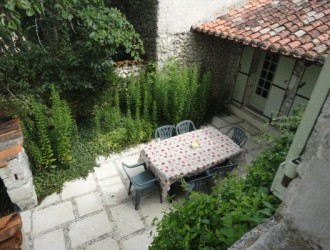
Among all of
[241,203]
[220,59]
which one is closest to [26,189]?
[241,203]

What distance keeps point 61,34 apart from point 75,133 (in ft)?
8.50

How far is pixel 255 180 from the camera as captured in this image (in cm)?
263

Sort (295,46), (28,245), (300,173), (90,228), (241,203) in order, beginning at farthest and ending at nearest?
(295,46) < (90,228) < (28,245) < (241,203) < (300,173)

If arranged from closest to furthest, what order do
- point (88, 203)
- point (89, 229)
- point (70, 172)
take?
point (89, 229), point (88, 203), point (70, 172)

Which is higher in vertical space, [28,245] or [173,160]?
[173,160]

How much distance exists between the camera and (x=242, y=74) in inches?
316

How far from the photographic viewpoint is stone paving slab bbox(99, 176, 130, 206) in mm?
4898

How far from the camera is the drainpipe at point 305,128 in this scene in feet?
3.02

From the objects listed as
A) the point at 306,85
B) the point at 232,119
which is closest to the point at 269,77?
the point at 306,85

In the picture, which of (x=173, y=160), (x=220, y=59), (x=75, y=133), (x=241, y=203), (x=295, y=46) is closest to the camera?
(x=241, y=203)

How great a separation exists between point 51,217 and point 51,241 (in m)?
0.51

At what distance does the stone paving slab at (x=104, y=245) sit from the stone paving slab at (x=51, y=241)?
0.47 m

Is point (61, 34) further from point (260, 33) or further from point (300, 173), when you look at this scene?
point (300, 173)

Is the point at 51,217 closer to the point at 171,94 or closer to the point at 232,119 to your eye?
the point at 171,94
